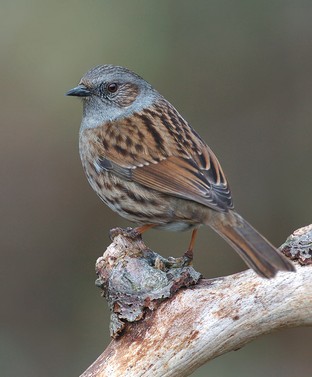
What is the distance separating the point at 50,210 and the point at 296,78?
3.04 meters

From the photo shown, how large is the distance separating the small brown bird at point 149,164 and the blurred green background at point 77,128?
2799mm

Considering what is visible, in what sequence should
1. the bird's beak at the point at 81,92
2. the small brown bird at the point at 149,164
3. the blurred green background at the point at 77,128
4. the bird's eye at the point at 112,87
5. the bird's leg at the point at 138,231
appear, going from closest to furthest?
the small brown bird at the point at 149,164 < the bird's leg at the point at 138,231 < the bird's beak at the point at 81,92 < the bird's eye at the point at 112,87 < the blurred green background at the point at 77,128

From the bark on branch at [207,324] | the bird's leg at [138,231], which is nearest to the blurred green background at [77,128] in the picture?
the bird's leg at [138,231]

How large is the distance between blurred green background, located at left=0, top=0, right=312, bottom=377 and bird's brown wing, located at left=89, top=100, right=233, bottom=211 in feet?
9.79

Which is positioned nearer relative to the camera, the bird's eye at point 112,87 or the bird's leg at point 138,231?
the bird's leg at point 138,231

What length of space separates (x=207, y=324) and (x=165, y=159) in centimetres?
153

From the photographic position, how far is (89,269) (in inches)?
379

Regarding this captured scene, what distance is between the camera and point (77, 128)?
10.2 meters

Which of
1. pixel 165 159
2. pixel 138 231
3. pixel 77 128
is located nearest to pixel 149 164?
pixel 165 159

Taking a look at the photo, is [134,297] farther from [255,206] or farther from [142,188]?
[255,206]

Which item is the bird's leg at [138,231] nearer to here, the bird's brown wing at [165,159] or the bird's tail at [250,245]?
the bird's brown wing at [165,159]

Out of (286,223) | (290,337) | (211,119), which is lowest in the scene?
(290,337)

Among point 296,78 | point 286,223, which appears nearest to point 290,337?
point 286,223

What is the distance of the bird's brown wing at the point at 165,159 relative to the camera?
20.8 feet
